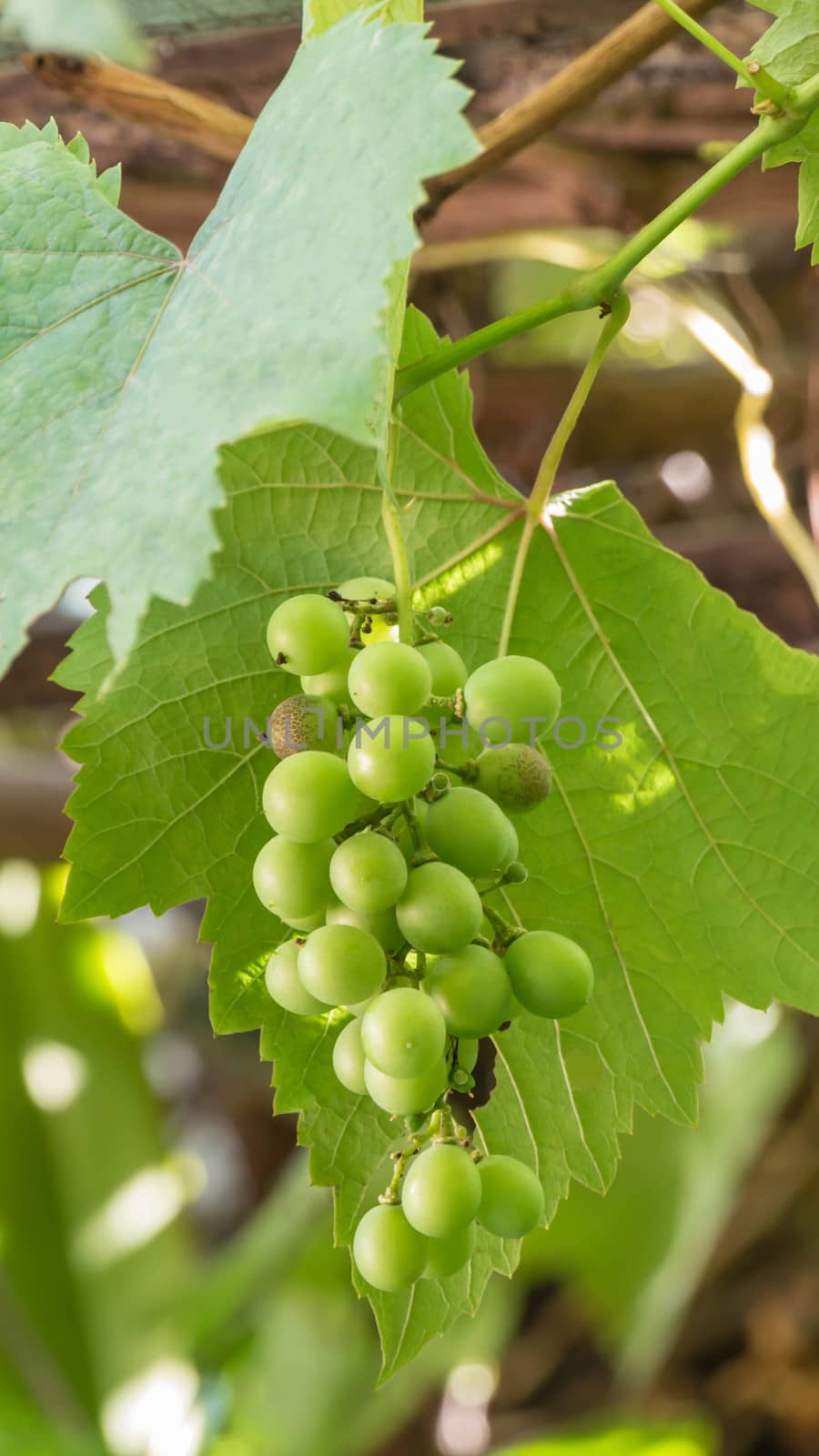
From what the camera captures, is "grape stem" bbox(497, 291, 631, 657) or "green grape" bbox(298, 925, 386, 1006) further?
"grape stem" bbox(497, 291, 631, 657)

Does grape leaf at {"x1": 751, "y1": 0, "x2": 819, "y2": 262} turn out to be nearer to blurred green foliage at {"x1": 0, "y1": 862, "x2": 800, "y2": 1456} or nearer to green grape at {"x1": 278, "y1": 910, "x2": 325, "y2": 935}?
green grape at {"x1": 278, "y1": 910, "x2": 325, "y2": 935}

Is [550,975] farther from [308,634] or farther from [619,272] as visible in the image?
[619,272]

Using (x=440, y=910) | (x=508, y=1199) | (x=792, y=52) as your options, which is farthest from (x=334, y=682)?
(x=792, y=52)

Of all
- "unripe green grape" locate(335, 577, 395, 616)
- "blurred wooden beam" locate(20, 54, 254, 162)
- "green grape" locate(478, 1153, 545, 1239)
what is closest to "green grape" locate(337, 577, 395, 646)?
"unripe green grape" locate(335, 577, 395, 616)

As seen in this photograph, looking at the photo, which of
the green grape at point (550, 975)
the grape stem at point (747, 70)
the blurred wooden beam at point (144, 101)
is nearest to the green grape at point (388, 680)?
the green grape at point (550, 975)

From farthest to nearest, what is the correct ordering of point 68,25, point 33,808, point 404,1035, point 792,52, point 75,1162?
point 75,1162 → point 33,808 → point 68,25 → point 792,52 → point 404,1035

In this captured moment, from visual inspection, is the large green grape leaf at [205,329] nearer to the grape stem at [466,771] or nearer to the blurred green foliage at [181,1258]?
the grape stem at [466,771]
